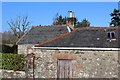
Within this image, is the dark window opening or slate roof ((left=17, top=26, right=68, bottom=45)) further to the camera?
slate roof ((left=17, top=26, right=68, bottom=45))

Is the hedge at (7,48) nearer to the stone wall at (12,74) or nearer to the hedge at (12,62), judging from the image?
the hedge at (12,62)

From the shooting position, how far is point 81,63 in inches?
691

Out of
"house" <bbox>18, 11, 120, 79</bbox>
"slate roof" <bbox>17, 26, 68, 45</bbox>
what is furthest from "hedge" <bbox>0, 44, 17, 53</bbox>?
"house" <bbox>18, 11, 120, 79</bbox>

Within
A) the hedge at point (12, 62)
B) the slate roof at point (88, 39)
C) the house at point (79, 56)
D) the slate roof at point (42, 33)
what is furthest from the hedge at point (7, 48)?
the slate roof at point (88, 39)

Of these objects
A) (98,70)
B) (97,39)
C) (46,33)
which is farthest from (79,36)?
(46,33)

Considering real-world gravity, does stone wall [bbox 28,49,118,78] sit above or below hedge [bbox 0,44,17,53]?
below

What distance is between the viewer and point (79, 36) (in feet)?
63.8

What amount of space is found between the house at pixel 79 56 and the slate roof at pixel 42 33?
44.7 feet

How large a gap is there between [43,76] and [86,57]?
3.79 metres

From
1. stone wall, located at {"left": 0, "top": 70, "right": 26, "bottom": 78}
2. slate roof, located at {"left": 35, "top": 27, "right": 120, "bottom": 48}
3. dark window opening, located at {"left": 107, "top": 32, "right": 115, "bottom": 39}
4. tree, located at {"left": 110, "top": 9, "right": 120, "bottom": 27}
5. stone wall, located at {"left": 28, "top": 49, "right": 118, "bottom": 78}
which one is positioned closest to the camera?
stone wall, located at {"left": 28, "top": 49, "right": 118, "bottom": 78}

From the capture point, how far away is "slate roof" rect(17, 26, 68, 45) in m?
33.8

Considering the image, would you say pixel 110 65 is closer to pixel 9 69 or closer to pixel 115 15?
pixel 9 69

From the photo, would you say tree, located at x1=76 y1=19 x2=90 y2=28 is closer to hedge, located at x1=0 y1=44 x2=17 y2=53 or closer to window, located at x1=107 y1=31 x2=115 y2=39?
hedge, located at x1=0 y1=44 x2=17 y2=53

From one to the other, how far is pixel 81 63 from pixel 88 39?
2.09 metres
